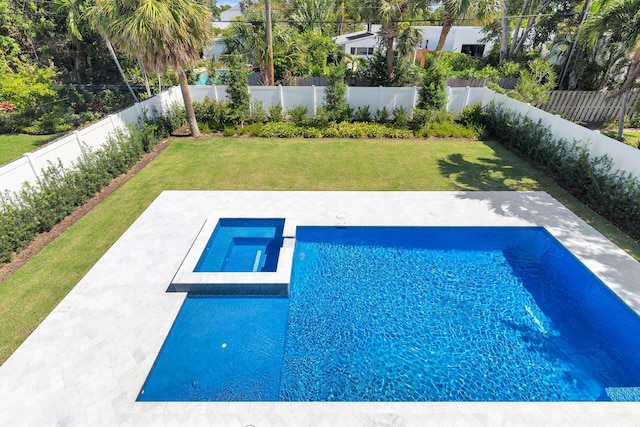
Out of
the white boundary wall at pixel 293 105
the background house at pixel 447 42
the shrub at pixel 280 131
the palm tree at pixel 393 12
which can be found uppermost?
the palm tree at pixel 393 12

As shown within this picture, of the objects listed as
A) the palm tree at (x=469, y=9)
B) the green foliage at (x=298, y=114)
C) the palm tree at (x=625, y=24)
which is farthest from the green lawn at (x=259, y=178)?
the palm tree at (x=469, y=9)

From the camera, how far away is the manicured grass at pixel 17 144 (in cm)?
1412

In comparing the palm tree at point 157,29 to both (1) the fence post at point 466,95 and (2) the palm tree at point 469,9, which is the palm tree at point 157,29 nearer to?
(2) the palm tree at point 469,9

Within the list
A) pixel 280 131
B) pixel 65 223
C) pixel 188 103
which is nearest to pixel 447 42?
pixel 280 131

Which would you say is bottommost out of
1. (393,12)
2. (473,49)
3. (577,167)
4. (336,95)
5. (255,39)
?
(577,167)

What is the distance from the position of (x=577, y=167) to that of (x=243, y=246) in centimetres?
1086

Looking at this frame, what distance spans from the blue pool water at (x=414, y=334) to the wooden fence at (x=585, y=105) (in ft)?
45.5

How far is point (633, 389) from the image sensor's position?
17.0 feet

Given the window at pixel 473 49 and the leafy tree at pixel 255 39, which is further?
the window at pixel 473 49

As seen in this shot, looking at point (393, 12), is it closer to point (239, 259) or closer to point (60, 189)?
point (239, 259)

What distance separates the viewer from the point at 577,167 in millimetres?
10672

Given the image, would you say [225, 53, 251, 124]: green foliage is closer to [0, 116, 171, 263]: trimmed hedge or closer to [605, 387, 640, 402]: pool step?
[0, 116, 171, 263]: trimmed hedge

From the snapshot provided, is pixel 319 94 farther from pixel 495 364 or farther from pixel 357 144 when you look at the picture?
pixel 495 364

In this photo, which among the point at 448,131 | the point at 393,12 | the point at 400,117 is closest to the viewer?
the point at 393,12
